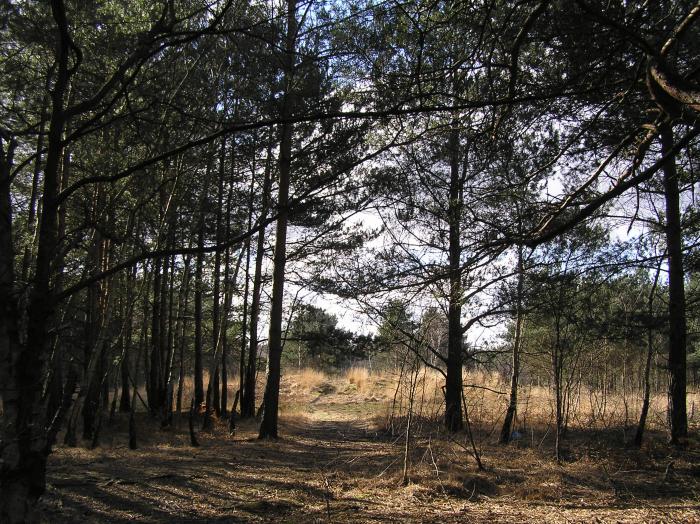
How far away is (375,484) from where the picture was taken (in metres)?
6.08

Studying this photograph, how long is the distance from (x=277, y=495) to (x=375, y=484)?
1.23m

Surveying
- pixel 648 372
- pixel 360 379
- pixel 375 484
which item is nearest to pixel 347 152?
pixel 375 484

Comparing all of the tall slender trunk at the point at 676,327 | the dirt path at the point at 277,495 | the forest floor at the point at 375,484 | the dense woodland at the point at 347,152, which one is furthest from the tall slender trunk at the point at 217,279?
the tall slender trunk at the point at 676,327

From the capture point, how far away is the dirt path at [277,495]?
4832 mm

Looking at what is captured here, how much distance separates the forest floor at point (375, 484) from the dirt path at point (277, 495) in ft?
0.04

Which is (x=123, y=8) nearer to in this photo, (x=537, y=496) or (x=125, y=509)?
(x=125, y=509)

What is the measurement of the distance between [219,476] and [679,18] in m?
7.07

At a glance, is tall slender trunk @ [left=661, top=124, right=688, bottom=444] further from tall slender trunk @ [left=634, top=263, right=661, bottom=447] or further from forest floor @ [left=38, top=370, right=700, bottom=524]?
forest floor @ [left=38, top=370, right=700, bottom=524]

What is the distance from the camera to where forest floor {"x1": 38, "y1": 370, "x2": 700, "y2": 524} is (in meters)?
4.91

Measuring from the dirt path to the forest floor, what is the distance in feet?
0.04

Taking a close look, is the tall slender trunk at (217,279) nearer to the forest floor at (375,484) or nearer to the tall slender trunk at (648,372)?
the forest floor at (375,484)

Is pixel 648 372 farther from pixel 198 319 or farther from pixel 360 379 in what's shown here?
pixel 360 379

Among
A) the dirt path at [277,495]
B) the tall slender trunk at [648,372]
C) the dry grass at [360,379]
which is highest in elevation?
the tall slender trunk at [648,372]

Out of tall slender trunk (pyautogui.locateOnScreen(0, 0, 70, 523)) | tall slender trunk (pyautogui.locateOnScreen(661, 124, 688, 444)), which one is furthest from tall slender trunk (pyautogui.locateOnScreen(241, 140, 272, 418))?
tall slender trunk (pyautogui.locateOnScreen(0, 0, 70, 523))
